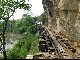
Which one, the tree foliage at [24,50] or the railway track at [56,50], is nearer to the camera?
the railway track at [56,50]

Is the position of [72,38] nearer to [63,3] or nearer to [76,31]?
[76,31]

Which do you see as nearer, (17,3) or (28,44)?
(17,3)

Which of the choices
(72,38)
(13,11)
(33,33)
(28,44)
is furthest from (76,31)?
(33,33)

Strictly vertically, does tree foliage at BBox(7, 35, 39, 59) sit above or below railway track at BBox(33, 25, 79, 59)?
below

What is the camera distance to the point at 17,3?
82.1 ft

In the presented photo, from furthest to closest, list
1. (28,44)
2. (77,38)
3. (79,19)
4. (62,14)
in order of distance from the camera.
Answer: (28,44) → (62,14) → (77,38) → (79,19)

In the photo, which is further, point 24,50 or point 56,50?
point 24,50

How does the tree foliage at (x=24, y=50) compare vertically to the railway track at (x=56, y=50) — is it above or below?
below

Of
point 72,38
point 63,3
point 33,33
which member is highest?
point 63,3

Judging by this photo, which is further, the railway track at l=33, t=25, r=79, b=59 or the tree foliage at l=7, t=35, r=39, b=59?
the tree foliage at l=7, t=35, r=39, b=59

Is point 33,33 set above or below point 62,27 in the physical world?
below

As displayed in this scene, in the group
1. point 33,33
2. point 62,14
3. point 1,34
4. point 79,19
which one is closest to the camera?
point 79,19

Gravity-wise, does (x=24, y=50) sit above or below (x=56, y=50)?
below

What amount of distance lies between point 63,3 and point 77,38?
426 cm
